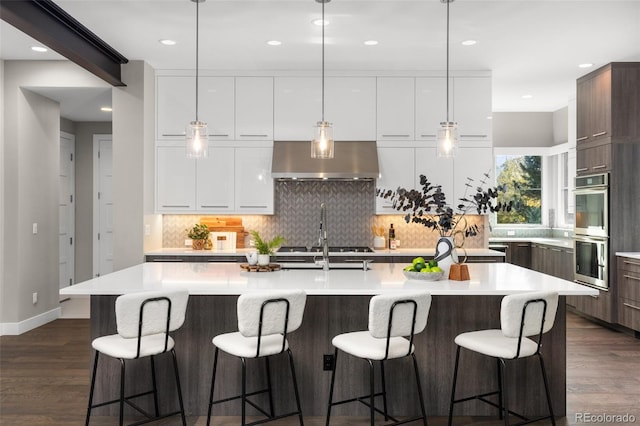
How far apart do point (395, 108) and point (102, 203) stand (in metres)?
4.79

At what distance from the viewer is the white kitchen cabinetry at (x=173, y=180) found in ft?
20.0

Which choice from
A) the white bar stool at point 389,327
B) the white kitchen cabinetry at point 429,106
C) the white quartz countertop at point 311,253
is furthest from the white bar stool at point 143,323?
the white kitchen cabinetry at point 429,106

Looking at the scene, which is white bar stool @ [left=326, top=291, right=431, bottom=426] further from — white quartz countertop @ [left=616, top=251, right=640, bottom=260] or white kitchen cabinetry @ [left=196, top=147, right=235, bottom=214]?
white quartz countertop @ [left=616, top=251, right=640, bottom=260]

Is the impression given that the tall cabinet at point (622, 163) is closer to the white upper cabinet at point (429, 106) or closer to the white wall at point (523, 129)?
the white upper cabinet at point (429, 106)

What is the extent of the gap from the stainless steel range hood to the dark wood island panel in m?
2.53

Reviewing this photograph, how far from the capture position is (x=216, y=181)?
613 centimetres

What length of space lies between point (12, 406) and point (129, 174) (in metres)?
2.74

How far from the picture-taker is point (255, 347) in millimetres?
2998

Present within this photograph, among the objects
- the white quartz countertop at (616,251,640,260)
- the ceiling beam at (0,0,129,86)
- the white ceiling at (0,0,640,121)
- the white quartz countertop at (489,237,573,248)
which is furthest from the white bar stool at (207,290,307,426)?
the white quartz countertop at (489,237,573,248)

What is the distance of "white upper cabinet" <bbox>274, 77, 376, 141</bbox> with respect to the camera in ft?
20.1

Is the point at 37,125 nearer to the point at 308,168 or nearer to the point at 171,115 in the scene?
the point at 171,115

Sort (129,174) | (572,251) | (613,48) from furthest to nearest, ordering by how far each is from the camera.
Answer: (572,251)
(129,174)
(613,48)

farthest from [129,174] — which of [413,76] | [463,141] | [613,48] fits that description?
[613,48]

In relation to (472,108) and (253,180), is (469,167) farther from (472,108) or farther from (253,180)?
(253,180)
